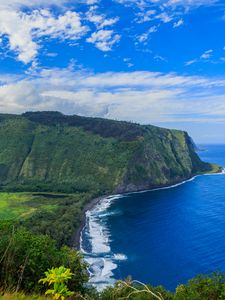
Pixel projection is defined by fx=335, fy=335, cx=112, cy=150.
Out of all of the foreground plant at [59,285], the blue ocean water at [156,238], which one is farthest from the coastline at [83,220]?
the foreground plant at [59,285]

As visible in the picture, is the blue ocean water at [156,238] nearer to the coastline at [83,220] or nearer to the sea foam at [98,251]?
the sea foam at [98,251]

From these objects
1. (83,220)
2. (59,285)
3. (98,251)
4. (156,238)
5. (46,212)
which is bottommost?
(98,251)

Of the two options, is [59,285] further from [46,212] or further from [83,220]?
[83,220]

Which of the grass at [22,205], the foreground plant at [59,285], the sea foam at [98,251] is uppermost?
the foreground plant at [59,285]

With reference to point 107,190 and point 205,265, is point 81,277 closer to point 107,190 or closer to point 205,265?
point 205,265

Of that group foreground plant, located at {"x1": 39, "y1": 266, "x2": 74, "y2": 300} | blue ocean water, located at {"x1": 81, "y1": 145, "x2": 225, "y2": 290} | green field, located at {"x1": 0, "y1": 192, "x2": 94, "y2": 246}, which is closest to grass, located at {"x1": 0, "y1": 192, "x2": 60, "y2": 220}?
green field, located at {"x1": 0, "y1": 192, "x2": 94, "y2": 246}

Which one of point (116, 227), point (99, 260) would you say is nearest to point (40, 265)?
point (99, 260)

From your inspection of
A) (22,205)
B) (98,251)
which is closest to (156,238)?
(98,251)

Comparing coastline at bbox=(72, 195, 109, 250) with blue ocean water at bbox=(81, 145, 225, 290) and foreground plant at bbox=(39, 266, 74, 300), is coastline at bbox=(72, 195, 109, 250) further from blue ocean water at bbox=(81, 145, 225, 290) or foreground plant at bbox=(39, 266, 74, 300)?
foreground plant at bbox=(39, 266, 74, 300)
